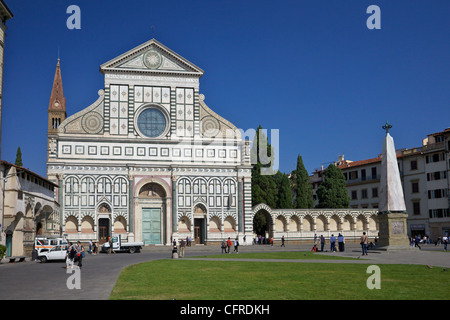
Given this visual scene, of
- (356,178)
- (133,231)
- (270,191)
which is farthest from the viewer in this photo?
(356,178)

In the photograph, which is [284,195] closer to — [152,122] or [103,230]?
[152,122]

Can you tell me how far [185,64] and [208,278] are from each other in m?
44.1

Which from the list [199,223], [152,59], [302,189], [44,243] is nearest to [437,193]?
[302,189]

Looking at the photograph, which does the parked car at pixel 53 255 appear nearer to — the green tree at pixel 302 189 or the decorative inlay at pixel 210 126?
the decorative inlay at pixel 210 126

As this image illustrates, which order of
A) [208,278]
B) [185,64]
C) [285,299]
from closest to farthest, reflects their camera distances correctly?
1. [285,299]
2. [208,278]
3. [185,64]

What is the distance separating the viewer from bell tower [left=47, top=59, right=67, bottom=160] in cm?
8412

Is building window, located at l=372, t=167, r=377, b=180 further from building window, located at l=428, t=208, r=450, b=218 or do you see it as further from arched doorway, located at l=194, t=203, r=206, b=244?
arched doorway, located at l=194, t=203, r=206, b=244

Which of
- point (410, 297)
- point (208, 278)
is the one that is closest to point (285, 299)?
point (410, 297)

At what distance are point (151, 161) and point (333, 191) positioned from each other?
28.7 meters

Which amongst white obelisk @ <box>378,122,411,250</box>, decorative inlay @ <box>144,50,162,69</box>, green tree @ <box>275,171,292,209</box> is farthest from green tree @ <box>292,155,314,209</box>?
white obelisk @ <box>378,122,411,250</box>

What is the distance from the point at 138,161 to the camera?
189 feet

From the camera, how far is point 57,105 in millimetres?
85125

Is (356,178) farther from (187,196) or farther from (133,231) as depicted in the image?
(133,231)

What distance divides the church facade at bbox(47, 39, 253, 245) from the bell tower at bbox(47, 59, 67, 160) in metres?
28.9
